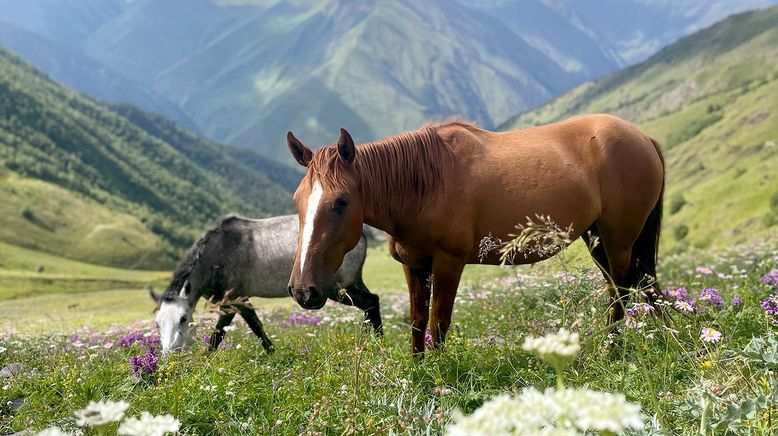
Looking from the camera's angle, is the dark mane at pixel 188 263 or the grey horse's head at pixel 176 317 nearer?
the grey horse's head at pixel 176 317

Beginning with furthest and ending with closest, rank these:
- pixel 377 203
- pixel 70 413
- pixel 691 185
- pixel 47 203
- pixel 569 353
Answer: pixel 47 203
pixel 691 185
pixel 377 203
pixel 70 413
pixel 569 353

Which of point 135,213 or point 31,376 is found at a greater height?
point 31,376

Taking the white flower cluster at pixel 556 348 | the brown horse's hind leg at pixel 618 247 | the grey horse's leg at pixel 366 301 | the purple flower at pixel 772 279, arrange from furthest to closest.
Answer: the grey horse's leg at pixel 366 301 → the purple flower at pixel 772 279 → the brown horse's hind leg at pixel 618 247 → the white flower cluster at pixel 556 348

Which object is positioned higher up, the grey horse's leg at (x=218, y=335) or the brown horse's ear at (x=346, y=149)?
the brown horse's ear at (x=346, y=149)

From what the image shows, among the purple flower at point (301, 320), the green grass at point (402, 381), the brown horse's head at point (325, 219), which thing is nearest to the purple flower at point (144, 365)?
the green grass at point (402, 381)

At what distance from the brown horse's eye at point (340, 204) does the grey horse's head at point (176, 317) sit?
3427 mm

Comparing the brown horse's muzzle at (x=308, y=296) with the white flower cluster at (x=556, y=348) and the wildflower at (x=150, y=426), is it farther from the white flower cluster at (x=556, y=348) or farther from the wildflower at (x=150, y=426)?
the white flower cluster at (x=556, y=348)

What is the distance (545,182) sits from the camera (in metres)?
6.43

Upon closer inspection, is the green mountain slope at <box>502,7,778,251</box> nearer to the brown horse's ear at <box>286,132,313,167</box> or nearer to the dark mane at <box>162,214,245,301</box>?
the dark mane at <box>162,214,245,301</box>

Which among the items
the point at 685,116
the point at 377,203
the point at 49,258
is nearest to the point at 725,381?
the point at 377,203

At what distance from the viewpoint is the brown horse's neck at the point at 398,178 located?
5977 millimetres

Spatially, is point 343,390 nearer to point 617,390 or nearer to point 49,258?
point 617,390

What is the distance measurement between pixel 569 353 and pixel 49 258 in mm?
158161

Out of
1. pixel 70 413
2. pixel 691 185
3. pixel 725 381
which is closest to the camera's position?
pixel 725 381
